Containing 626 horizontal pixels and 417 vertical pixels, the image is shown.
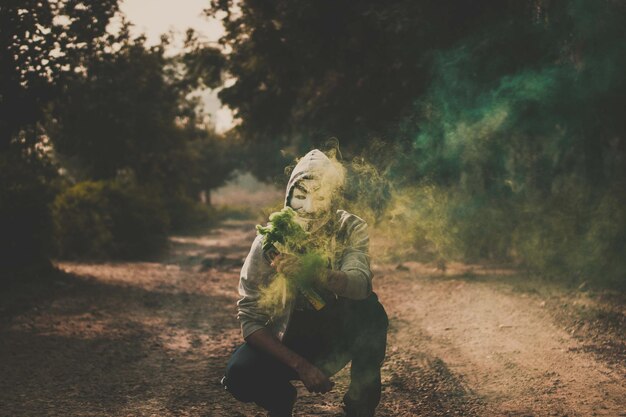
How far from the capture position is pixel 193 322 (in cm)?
874

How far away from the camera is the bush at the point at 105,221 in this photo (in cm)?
1716

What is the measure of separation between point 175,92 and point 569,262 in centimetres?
1888

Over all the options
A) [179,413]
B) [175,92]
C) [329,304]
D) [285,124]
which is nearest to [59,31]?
[285,124]

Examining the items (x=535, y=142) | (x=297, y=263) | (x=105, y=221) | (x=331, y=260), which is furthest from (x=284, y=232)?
(x=105, y=221)

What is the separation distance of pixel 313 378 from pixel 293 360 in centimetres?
15

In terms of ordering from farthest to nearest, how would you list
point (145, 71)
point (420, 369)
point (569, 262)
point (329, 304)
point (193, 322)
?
point (145, 71) < point (569, 262) < point (193, 322) < point (420, 369) < point (329, 304)

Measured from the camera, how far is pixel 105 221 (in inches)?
704

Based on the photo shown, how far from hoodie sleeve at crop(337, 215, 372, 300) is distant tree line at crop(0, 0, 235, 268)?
9411 mm

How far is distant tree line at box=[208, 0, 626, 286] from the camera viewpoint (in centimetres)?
1015

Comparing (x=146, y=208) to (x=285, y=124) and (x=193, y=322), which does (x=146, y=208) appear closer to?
(x=285, y=124)

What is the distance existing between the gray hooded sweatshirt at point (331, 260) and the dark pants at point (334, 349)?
0.14 meters

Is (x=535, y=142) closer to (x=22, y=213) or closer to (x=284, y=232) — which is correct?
(x=284, y=232)

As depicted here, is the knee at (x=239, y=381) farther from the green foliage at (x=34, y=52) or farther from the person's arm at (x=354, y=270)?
the green foliage at (x=34, y=52)

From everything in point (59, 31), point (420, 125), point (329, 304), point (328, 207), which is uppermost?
point (59, 31)
